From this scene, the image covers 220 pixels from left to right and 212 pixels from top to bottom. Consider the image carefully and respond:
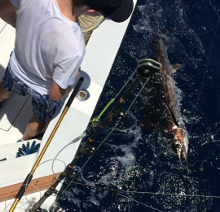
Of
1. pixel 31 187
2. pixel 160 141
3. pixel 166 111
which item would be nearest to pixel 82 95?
pixel 31 187

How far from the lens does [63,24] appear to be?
49.0 inches

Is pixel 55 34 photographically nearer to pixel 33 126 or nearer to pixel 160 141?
pixel 33 126

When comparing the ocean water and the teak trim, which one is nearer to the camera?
the teak trim

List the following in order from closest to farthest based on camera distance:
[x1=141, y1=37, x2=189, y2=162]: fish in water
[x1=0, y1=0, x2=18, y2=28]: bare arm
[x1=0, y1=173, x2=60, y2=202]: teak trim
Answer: [x1=0, y1=0, x2=18, y2=28]: bare arm < [x1=0, y1=173, x2=60, y2=202]: teak trim < [x1=141, y1=37, x2=189, y2=162]: fish in water

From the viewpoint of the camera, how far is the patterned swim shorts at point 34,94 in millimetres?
1849

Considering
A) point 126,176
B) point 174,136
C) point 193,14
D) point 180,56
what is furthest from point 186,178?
point 193,14

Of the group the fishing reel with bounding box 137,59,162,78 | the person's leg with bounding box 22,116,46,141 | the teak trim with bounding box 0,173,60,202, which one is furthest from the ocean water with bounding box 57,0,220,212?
the fishing reel with bounding box 137,59,162,78

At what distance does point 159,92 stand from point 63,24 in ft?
11.8

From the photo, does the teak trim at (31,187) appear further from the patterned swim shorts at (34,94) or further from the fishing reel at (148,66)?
the fishing reel at (148,66)

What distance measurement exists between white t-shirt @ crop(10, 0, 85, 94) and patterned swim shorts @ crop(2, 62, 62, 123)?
36 cm

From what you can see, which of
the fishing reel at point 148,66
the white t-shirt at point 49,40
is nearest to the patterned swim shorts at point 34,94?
the white t-shirt at point 49,40

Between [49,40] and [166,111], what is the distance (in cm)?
351

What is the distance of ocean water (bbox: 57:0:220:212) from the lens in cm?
363

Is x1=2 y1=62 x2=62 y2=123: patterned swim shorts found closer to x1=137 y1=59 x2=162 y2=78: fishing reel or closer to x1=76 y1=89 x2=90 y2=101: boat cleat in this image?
x1=76 y1=89 x2=90 y2=101: boat cleat
